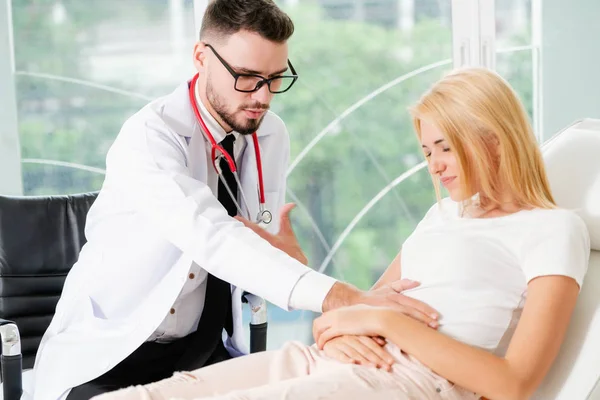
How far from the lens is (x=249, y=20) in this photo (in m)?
2.01

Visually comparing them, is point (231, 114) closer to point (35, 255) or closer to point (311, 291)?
point (311, 291)

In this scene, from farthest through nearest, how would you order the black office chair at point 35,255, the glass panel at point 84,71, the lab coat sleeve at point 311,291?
1. the glass panel at point 84,71
2. the black office chair at point 35,255
3. the lab coat sleeve at point 311,291

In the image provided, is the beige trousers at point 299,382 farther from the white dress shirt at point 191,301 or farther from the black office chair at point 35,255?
the black office chair at point 35,255

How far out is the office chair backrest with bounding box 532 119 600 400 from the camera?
167 centimetres

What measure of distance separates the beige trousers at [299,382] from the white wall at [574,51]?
288 cm

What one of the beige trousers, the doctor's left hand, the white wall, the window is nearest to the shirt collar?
the doctor's left hand

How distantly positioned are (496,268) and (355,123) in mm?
2594

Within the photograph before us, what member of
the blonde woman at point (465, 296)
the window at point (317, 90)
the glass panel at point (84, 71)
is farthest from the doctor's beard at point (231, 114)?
the glass panel at point (84, 71)

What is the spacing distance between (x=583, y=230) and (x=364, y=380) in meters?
0.55

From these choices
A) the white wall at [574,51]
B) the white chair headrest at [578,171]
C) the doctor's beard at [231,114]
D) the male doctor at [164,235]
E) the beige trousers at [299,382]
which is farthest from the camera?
the white wall at [574,51]

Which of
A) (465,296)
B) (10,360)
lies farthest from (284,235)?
(10,360)

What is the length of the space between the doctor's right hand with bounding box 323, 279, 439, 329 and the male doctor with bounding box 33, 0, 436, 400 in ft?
0.94

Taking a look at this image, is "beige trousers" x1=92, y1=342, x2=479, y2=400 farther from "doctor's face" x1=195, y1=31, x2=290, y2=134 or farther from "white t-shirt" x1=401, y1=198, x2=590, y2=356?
"doctor's face" x1=195, y1=31, x2=290, y2=134

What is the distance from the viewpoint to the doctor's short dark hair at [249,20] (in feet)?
6.59
